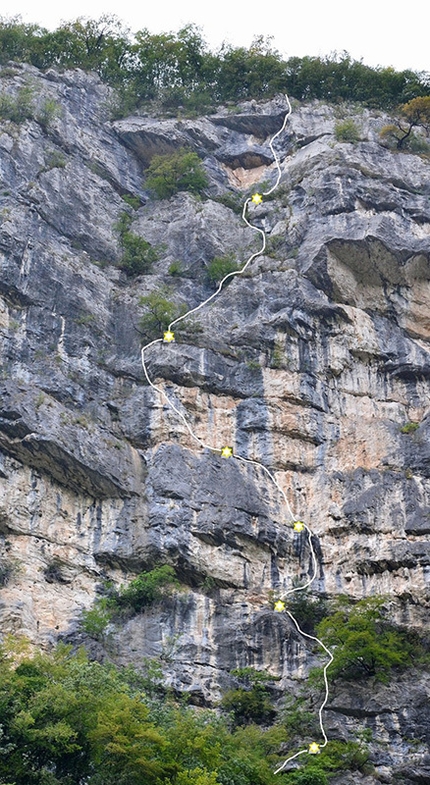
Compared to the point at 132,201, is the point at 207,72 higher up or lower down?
higher up

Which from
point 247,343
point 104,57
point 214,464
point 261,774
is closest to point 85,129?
point 104,57

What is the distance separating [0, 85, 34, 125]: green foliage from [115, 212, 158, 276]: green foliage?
492 cm

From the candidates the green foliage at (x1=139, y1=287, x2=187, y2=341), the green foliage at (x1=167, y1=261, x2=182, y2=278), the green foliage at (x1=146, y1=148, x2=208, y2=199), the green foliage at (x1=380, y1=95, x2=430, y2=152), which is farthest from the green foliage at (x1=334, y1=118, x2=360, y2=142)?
the green foliage at (x1=139, y1=287, x2=187, y2=341)

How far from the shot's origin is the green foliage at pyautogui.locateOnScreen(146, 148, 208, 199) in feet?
128

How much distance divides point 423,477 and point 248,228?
39.5 feet

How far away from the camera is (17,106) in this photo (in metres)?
37.4

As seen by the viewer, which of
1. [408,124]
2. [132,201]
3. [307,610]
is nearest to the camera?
[307,610]

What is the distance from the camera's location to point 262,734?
2414 cm

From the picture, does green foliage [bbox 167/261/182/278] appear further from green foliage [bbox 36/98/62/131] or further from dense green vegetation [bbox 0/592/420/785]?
dense green vegetation [bbox 0/592/420/785]

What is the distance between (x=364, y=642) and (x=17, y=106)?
854 inches

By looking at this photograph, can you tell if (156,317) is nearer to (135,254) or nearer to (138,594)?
(135,254)

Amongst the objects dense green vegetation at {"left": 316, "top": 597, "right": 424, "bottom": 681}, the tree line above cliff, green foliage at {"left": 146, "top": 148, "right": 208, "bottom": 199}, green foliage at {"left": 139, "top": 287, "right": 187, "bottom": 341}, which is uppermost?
the tree line above cliff

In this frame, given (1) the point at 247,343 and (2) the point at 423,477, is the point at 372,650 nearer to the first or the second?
(2) the point at 423,477

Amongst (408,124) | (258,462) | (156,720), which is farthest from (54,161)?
(156,720)
